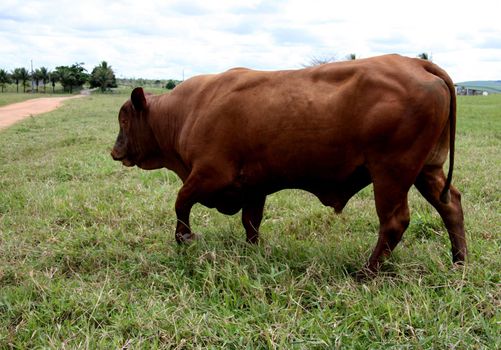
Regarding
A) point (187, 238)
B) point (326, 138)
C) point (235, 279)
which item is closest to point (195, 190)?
point (187, 238)

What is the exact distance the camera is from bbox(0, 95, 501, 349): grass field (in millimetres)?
2979

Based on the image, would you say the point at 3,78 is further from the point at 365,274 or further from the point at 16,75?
the point at 365,274

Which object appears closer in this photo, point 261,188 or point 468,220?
point 261,188

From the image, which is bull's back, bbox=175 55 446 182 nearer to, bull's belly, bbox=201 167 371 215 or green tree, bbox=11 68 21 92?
bull's belly, bbox=201 167 371 215

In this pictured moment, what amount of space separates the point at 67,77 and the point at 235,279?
69.4m

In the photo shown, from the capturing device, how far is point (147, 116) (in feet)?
16.1

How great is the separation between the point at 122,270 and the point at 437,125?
96.8 inches

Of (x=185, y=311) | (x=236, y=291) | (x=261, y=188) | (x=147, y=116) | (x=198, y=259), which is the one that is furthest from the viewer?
(x=147, y=116)

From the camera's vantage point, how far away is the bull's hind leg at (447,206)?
159 inches

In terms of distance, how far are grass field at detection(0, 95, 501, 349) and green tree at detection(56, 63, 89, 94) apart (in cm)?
6594

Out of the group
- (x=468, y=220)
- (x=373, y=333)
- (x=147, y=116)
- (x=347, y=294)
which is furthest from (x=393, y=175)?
(x=147, y=116)

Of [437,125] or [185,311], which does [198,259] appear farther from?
[437,125]

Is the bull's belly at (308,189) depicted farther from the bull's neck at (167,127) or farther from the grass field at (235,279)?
the bull's neck at (167,127)

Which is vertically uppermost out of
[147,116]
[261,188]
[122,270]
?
[147,116]
